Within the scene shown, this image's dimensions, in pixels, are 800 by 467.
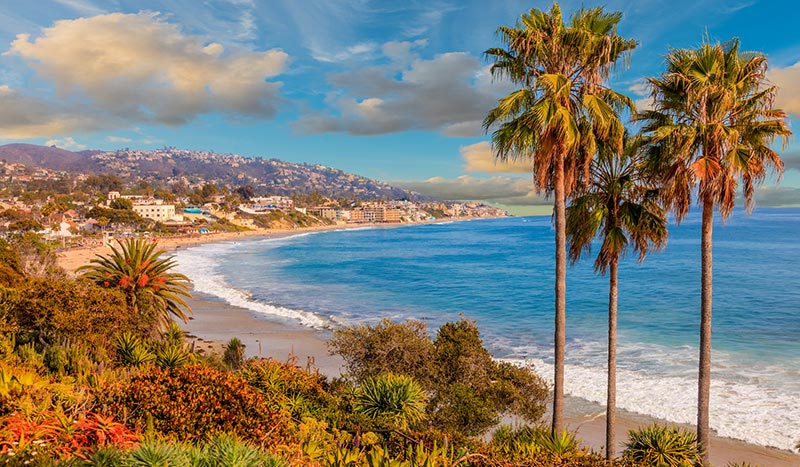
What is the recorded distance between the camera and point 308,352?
28156mm

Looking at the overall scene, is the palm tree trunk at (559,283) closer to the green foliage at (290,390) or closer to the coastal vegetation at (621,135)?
the coastal vegetation at (621,135)

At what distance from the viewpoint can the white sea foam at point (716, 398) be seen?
57.2 feet

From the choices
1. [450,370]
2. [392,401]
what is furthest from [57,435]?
[450,370]

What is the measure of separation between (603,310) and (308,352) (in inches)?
1080

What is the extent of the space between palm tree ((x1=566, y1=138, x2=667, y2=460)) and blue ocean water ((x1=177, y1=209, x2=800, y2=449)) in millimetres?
10274

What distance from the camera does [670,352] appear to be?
28891 millimetres

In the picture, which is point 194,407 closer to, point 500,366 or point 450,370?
point 450,370

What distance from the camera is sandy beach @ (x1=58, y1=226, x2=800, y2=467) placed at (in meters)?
15.8

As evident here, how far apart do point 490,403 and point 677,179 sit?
7915 millimetres

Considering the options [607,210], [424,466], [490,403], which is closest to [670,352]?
[490,403]

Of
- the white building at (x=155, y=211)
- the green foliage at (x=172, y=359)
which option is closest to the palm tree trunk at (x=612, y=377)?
the green foliage at (x=172, y=359)

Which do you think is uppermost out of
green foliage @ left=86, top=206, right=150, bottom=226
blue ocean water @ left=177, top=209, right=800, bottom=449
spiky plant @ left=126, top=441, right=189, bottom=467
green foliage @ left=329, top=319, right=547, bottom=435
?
green foliage @ left=86, top=206, right=150, bottom=226

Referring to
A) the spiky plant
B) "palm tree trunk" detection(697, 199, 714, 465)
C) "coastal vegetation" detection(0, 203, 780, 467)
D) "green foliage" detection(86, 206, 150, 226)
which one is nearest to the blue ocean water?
"palm tree trunk" detection(697, 199, 714, 465)

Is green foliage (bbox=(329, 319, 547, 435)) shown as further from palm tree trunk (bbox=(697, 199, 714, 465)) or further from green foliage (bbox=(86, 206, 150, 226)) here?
green foliage (bbox=(86, 206, 150, 226))
